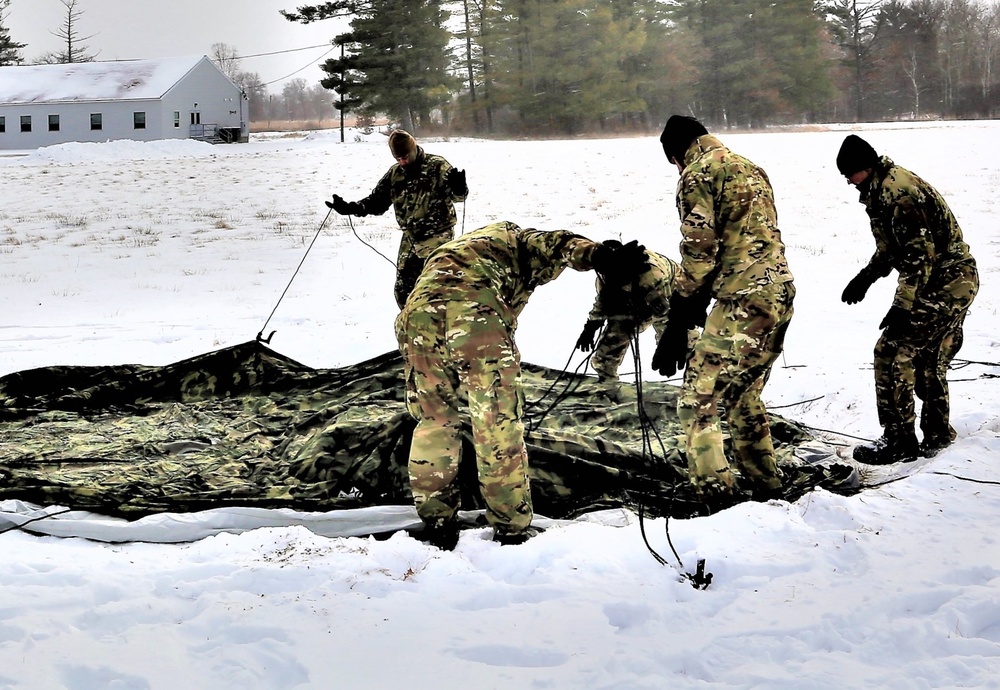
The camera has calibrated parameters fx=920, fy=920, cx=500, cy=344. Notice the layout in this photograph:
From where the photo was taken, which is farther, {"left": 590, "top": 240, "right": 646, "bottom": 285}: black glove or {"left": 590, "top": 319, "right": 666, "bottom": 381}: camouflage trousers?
{"left": 590, "top": 319, "right": 666, "bottom": 381}: camouflage trousers

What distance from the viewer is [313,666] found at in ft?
9.16

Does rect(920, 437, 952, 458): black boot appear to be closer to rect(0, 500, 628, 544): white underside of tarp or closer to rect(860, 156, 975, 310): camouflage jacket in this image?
rect(860, 156, 975, 310): camouflage jacket

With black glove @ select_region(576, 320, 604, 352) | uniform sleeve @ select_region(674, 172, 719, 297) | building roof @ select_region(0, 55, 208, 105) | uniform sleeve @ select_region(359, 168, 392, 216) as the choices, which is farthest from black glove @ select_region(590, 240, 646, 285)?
building roof @ select_region(0, 55, 208, 105)

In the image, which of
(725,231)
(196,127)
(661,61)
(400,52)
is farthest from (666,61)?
(725,231)

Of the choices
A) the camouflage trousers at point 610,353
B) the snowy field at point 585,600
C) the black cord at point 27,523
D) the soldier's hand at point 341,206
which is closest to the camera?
the snowy field at point 585,600

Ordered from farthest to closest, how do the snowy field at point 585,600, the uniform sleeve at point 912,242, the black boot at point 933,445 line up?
the black boot at point 933,445 < the uniform sleeve at point 912,242 < the snowy field at point 585,600

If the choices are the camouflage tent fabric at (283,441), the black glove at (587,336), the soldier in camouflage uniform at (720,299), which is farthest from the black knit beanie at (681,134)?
the camouflage tent fabric at (283,441)

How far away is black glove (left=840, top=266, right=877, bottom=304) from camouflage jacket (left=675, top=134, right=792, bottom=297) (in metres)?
1.18

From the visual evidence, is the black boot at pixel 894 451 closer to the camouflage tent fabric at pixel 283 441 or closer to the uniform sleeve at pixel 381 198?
the camouflage tent fabric at pixel 283 441

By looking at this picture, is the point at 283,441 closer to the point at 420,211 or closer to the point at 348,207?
the point at 420,211

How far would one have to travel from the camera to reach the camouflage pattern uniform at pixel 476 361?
11.7 feet

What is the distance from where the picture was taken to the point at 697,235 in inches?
155

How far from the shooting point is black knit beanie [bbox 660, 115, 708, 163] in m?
4.16

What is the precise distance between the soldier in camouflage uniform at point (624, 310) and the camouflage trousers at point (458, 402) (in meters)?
0.53
